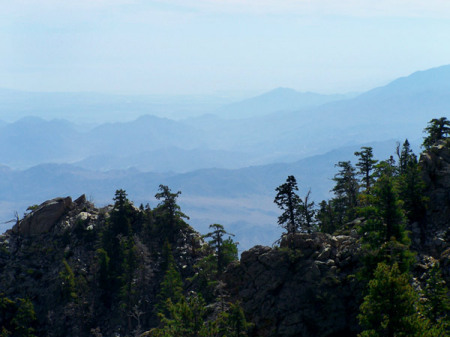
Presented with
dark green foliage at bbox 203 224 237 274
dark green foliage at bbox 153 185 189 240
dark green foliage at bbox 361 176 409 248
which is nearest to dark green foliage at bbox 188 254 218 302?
dark green foliage at bbox 203 224 237 274

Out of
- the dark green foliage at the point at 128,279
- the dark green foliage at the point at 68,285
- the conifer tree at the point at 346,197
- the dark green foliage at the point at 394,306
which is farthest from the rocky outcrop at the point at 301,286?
the dark green foliage at the point at 68,285

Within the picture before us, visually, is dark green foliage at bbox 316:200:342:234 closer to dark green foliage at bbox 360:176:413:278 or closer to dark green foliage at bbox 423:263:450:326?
dark green foliage at bbox 360:176:413:278

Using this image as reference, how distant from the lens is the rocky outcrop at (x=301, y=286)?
46500mm

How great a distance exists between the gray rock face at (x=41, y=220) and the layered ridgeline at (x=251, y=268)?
0.58 feet


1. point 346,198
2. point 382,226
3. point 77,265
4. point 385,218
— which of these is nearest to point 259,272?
point 382,226

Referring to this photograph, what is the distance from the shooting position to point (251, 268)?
5453 cm

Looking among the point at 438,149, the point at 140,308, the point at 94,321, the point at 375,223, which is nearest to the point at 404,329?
the point at 375,223

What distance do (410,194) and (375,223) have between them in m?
11.9

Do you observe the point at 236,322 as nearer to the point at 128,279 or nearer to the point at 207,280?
the point at 207,280

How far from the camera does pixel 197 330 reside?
42656 millimetres

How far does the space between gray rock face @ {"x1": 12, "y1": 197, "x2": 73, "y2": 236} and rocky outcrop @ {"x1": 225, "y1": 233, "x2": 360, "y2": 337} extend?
136 ft

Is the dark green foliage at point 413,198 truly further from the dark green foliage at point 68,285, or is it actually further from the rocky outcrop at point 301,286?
the dark green foliage at point 68,285

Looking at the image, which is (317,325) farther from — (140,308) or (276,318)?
(140,308)

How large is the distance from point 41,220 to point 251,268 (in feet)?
149
